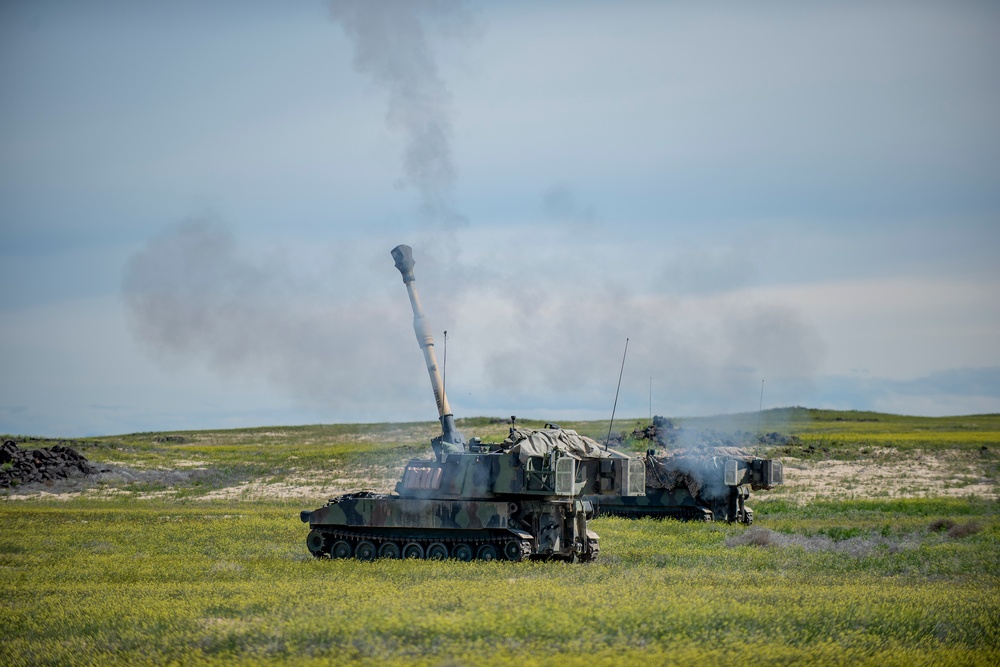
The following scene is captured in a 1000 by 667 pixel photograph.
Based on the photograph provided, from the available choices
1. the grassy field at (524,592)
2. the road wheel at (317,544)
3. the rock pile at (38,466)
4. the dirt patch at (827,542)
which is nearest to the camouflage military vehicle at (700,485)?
the grassy field at (524,592)

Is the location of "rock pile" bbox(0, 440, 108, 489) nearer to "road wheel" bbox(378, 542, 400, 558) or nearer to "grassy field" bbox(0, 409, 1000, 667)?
"grassy field" bbox(0, 409, 1000, 667)

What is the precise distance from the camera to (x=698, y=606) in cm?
1816

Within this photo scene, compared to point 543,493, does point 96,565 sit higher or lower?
lower

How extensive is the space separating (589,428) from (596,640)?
75.2 m

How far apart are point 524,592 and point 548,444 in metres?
8.05

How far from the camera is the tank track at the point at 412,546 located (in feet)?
85.2

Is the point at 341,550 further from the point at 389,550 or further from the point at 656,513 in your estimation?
the point at 656,513

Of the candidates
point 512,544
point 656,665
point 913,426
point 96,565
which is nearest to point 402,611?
point 656,665

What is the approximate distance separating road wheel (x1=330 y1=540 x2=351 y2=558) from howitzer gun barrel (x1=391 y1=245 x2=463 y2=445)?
148 inches

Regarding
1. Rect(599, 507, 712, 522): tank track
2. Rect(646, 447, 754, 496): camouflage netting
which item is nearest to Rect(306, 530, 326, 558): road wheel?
Rect(599, 507, 712, 522): tank track

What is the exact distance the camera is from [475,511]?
1030 inches

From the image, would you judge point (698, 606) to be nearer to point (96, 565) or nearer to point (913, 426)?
point (96, 565)

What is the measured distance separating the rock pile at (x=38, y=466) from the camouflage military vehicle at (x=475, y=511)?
31621 millimetres

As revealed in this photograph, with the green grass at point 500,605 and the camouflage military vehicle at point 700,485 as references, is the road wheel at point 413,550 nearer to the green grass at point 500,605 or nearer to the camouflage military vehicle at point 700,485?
the green grass at point 500,605
